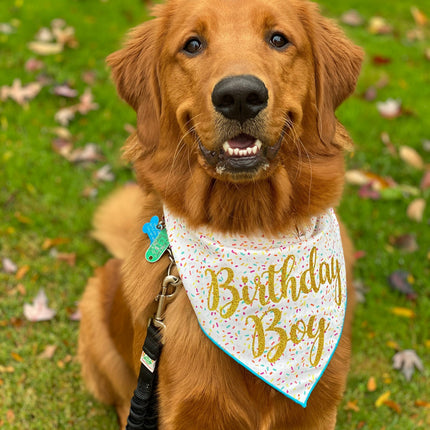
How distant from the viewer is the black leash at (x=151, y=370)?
2.55 metres

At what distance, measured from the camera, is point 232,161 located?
89.7 inches

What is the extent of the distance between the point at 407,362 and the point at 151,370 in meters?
1.85

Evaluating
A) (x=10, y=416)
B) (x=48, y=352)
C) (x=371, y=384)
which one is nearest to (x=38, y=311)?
(x=48, y=352)

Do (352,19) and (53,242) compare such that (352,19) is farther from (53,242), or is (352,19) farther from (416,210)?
(53,242)

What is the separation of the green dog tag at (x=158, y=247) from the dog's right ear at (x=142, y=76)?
1.45ft

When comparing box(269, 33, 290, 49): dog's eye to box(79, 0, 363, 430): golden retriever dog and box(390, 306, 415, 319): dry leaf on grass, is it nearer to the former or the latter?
box(79, 0, 363, 430): golden retriever dog

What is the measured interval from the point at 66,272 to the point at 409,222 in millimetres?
2704

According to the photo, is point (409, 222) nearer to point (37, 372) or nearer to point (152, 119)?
point (152, 119)

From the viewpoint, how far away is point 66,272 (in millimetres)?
4156

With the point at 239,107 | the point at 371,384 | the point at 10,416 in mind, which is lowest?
the point at 371,384

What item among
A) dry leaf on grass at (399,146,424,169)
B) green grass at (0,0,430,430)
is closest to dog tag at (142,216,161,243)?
green grass at (0,0,430,430)

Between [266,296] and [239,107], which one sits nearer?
[239,107]

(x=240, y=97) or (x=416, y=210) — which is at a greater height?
(x=240, y=97)

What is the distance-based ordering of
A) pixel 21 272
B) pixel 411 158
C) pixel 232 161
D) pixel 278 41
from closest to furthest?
pixel 232 161 < pixel 278 41 < pixel 21 272 < pixel 411 158
